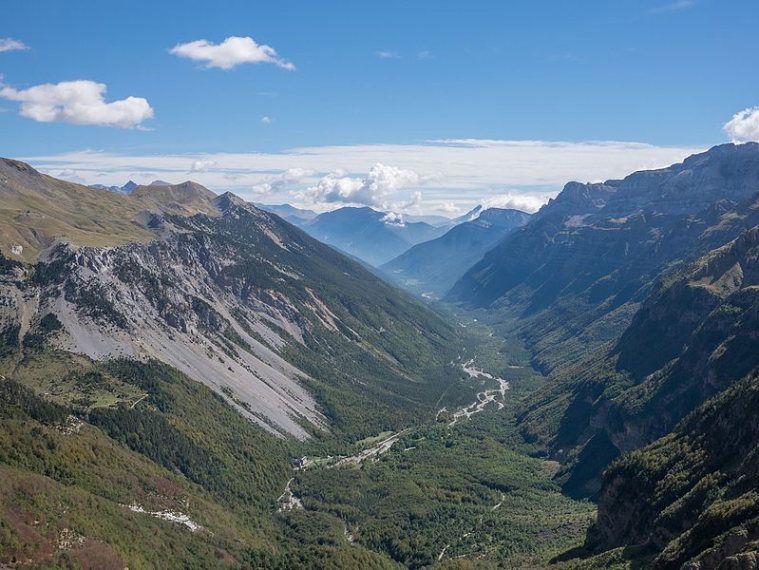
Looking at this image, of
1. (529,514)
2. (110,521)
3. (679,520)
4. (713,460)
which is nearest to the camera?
(679,520)

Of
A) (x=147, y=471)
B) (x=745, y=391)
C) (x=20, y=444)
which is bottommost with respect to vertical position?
(x=147, y=471)

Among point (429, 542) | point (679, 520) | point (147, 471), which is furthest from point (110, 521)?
point (679, 520)

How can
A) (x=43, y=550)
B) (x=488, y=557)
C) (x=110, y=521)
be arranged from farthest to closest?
(x=488, y=557), (x=110, y=521), (x=43, y=550)

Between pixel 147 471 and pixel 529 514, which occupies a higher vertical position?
pixel 147 471

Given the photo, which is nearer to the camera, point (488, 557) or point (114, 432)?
point (488, 557)

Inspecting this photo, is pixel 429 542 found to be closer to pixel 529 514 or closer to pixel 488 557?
pixel 488 557

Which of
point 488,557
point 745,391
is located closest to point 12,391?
point 488,557

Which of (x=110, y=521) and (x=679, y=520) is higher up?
(x=679, y=520)

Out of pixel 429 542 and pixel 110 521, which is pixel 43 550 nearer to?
pixel 110 521

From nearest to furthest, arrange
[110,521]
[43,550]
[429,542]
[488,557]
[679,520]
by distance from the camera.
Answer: [679,520] → [43,550] → [110,521] → [488,557] → [429,542]
